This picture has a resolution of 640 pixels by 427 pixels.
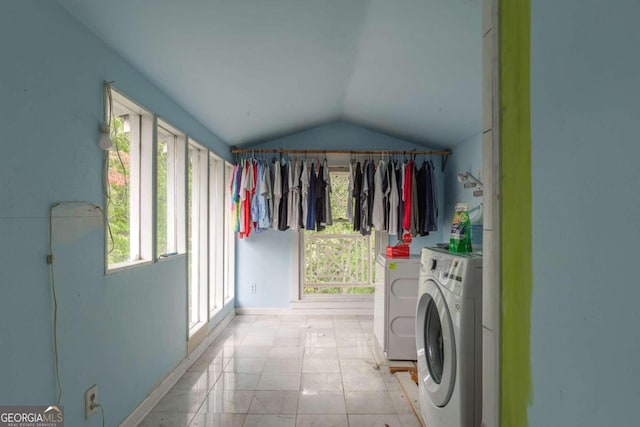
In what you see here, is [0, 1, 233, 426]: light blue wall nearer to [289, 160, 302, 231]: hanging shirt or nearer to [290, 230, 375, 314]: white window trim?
[289, 160, 302, 231]: hanging shirt

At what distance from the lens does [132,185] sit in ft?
6.79

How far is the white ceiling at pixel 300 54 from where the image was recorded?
5.22 feet

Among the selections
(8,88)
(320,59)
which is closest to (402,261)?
(320,59)

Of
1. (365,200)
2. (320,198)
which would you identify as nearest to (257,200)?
(320,198)

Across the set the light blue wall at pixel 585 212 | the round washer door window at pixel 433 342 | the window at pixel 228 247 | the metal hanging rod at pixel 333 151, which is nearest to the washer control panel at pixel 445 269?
the round washer door window at pixel 433 342

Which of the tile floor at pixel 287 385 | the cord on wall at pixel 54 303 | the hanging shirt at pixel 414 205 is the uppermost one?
the hanging shirt at pixel 414 205

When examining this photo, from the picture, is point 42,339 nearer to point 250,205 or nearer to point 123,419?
point 123,419

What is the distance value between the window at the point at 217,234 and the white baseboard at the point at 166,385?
14.8 inches

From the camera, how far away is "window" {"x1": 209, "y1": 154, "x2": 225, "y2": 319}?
360 cm

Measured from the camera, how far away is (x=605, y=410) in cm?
63

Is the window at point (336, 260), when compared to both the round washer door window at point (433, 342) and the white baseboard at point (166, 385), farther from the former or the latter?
the round washer door window at point (433, 342)

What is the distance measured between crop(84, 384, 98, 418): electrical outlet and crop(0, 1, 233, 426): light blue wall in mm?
25

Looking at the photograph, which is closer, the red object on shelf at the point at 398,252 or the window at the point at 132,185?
the window at the point at 132,185

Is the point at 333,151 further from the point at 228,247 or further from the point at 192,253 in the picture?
the point at 192,253
